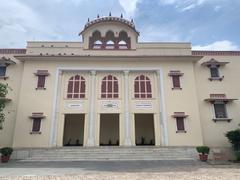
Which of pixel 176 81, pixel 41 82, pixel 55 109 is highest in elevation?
pixel 176 81

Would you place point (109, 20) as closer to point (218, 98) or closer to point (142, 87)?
point (142, 87)

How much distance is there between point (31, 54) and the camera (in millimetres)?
18875

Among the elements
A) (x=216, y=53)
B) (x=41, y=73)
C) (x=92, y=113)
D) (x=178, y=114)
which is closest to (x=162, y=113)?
(x=178, y=114)

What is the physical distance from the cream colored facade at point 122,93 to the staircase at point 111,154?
4.75 ft

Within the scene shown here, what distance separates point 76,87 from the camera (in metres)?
18.5

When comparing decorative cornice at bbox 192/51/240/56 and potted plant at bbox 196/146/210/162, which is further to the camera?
decorative cornice at bbox 192/51/240/56

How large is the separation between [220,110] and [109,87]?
10.2 metres

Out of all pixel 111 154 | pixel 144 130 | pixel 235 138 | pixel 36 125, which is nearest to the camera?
pixel 111 154

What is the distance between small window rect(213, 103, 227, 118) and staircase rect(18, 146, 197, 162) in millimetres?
4506

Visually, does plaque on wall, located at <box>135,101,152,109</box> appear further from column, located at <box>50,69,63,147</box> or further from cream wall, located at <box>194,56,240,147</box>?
column, located at <box>50,69,63,147</box>

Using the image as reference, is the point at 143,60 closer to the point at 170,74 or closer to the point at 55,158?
the point at 170,74

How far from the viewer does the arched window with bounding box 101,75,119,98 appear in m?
18.3

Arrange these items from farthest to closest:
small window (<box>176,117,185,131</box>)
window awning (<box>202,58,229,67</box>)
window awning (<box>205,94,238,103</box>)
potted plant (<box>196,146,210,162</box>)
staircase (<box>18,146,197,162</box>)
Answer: window awning (<box>202,58,229,67</box>)
window awning (<box>205,94,238,103</box>)
small window (<box>176,117,185,131</box>)
potted plant (<box>196,146,210,162</box>)
staircase (<box>18,146,197,162</box>)

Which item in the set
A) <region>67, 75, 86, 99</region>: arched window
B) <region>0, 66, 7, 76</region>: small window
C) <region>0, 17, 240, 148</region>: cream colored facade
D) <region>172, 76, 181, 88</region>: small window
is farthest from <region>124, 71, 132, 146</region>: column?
<region>0, 66, 7, 76</region>: small window
